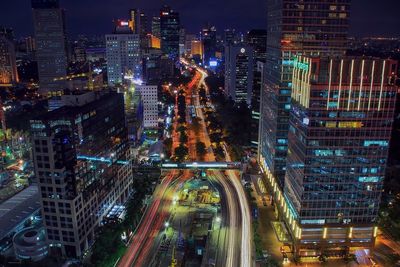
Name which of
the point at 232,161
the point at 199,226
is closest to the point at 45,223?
the point at 199,226

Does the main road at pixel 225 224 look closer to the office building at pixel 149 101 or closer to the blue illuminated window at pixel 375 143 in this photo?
the blue illuminated window at pixel 375 143

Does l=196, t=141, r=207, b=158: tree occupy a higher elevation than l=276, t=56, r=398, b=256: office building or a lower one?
lower

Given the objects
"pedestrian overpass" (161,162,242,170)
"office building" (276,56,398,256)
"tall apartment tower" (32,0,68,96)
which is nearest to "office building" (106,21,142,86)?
"tall apartment tower" (32,0,68,96)

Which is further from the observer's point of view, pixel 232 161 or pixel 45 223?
pixel 232 161

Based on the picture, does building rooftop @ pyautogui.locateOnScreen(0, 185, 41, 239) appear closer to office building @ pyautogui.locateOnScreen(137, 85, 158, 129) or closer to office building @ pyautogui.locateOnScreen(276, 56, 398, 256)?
office building @ pyautogui.locateOnScreen(276, 56, 398, 256)

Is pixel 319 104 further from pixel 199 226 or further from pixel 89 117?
pixel 89 117

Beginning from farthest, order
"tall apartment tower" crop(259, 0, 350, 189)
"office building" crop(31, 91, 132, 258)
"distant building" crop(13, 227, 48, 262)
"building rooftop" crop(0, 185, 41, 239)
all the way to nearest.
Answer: "tall apartment tower" crop(259, 0, 350, 189) < "building rooftop" crop(0, 185, 41, 239) < "distant building" crop(13, 227, 48, 262) < "office building" crop(31, 91, 132, 258)
